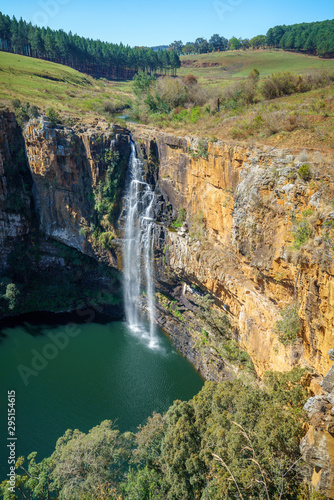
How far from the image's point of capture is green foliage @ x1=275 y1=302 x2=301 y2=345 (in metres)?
14.1

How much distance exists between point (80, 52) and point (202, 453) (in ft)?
207

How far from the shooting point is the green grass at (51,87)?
34.0 m

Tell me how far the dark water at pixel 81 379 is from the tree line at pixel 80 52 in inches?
1864

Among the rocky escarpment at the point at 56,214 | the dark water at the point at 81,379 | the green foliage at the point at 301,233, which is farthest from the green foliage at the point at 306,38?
the dark water at the point at 81,379

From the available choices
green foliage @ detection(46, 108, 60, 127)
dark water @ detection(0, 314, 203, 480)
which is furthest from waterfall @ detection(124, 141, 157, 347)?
green foliage @ detection(46, 108, 60, 127)

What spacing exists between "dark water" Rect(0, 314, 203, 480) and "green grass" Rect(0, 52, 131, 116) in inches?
853

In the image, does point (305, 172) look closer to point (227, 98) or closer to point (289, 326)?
point (289, 326)

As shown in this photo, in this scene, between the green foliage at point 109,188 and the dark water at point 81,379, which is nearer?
the dark water at point 81,379

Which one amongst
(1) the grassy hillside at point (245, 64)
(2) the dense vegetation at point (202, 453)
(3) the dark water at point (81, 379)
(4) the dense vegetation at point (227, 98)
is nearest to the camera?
(2) the dense vegetation at point (202, 453)

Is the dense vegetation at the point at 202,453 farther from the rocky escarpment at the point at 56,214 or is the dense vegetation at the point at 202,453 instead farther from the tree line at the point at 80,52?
Result: the tree line at the point at 80,52

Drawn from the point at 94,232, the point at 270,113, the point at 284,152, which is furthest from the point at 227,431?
the point at 94,232

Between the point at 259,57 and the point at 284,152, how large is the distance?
4414 cm

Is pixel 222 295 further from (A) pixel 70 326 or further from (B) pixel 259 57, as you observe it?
(B) pixel 259 57

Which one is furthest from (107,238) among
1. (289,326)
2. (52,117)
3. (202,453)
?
(202,453)
